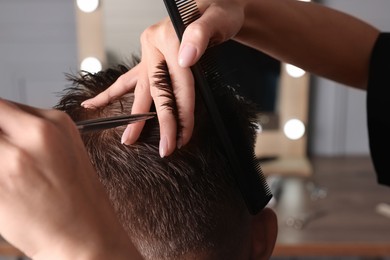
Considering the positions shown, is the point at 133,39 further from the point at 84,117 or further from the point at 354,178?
the point at 84,117

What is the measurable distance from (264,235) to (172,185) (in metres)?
0.19

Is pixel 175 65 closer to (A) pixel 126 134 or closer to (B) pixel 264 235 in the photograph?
(A) pixel 126 134

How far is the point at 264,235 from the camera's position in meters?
0.70

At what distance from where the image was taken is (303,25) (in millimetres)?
740

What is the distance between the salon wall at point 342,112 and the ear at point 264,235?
3.54 feet

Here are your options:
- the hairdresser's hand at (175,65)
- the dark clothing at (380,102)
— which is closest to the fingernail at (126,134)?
the hairdresser's hand at (175,65)

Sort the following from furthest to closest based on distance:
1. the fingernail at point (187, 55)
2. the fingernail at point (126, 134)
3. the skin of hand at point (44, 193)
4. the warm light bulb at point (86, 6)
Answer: the warm light bulb at point (86, 6)
the fingernail at point (126, 134)
the fingernail at point (187, 55)
the skin of hand at point (44, 193)

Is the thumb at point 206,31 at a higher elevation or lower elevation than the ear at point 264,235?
higher

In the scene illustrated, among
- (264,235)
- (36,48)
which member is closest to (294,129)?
(36,48)

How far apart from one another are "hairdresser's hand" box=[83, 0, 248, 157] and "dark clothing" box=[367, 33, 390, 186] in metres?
0.28

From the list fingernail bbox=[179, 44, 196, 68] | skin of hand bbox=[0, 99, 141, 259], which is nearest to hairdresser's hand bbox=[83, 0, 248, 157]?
fingernail bbox=[179, 44, 196, 68]

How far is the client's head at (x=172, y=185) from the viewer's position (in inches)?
Answer: 22.6

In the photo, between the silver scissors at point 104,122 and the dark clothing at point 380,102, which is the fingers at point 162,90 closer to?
the silver scissors at point 104,122

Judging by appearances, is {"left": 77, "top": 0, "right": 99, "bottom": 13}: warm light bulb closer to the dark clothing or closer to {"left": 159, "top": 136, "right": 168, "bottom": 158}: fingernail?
the dark clothing
